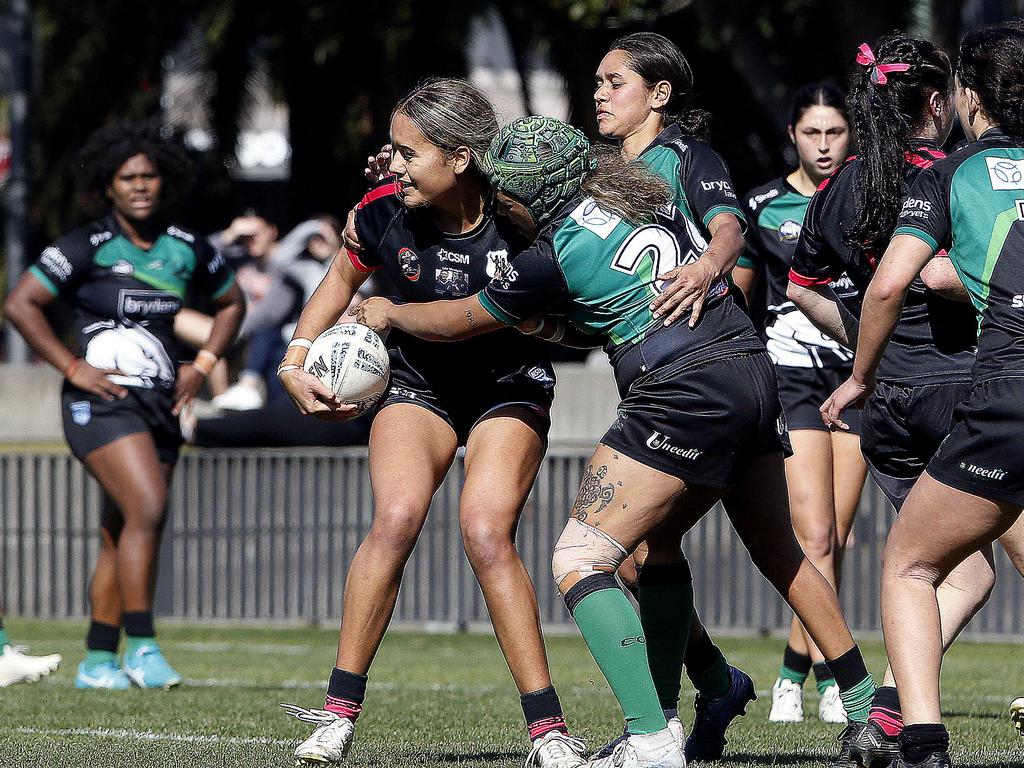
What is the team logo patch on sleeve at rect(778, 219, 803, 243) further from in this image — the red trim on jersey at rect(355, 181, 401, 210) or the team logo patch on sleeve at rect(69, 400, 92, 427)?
the team logo patch on sleeve at rect(69, 400, 92, 427)

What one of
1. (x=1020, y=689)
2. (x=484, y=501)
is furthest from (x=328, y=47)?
(x=484, y=501)

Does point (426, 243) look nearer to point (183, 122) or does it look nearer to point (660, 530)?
point (660, 530)

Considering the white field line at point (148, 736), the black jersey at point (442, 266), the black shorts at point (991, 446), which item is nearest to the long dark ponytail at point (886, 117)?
the black shorts at point (991, 446)

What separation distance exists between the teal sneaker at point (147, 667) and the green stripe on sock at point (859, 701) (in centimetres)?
363

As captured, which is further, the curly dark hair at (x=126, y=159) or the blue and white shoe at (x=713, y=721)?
the curly dark hair at (x=126, y=159)

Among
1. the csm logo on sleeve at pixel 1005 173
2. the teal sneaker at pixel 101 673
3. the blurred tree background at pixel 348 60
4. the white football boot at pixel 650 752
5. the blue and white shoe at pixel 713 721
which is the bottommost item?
the teal sneaker at pixel 101 673

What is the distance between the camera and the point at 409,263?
546cm

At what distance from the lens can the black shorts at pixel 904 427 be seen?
16.3ft

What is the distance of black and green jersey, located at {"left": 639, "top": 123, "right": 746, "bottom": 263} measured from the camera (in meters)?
5.15

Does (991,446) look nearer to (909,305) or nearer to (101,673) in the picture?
(909,305)

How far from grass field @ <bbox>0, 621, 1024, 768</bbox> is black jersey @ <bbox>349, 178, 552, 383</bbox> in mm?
1229

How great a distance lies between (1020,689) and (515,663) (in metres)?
3.73

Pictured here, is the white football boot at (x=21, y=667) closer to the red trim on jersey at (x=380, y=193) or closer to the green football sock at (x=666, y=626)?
the red trim on jersey at (x=380, y=193)

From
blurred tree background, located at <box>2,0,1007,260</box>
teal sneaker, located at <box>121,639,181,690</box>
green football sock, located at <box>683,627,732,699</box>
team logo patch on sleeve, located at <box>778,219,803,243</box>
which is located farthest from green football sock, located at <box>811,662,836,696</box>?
blurred tree background, located at <box>2,0,1007,260</box>
